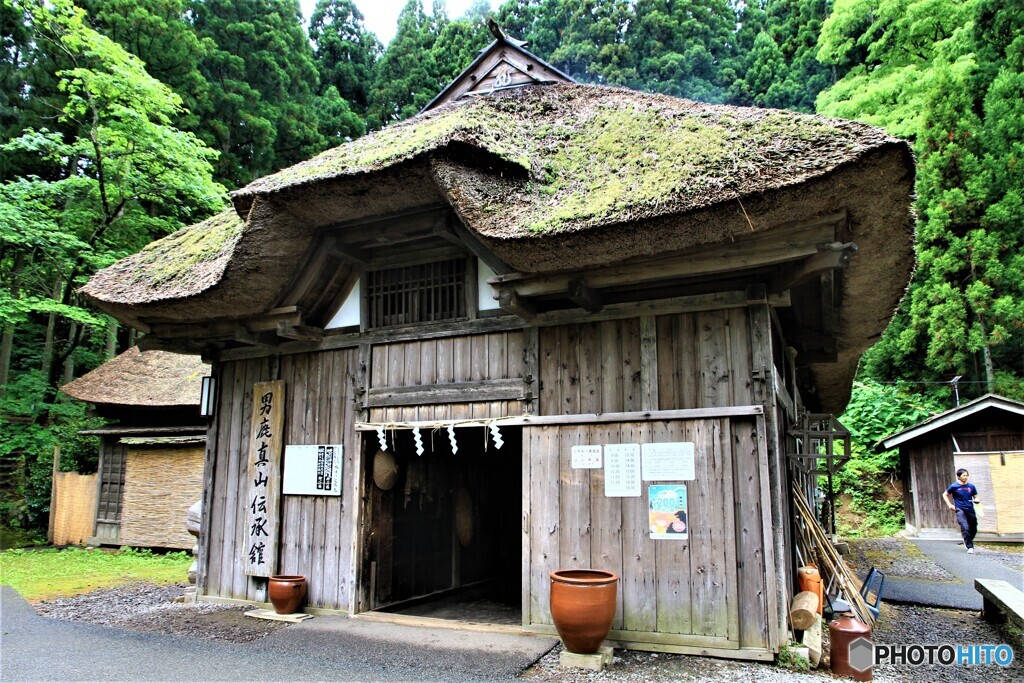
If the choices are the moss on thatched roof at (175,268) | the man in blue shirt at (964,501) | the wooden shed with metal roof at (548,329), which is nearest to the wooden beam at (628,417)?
the wooden shed with metal roof at (548,329)

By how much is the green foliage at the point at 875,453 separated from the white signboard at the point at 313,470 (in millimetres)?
17465

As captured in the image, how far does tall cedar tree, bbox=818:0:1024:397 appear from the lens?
63.5ft

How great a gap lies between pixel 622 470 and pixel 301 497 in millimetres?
4006

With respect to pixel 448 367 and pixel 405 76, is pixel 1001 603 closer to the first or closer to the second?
pixel 448 367

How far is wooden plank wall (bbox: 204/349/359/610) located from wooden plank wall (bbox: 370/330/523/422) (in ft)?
1.57

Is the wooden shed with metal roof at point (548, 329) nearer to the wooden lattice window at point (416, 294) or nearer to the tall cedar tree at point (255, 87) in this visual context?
the wooden lattice window at point (416, 294)

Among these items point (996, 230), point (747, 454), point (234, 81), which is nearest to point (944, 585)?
point (747, 454)

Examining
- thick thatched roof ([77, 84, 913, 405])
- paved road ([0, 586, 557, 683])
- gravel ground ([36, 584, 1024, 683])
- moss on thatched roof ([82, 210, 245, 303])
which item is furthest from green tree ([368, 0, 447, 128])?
paved road ([0, 586, 557, 683])

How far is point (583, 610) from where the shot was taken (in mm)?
5391

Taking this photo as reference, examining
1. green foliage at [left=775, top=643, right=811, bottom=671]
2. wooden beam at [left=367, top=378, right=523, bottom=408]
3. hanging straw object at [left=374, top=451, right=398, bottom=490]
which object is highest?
wooden beam at [left=367, top=378, right=523, bottom=408]

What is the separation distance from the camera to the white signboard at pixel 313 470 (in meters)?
7.68

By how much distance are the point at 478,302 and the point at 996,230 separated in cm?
1976

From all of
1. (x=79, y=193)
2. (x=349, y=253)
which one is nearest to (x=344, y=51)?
(x=79, y=193)

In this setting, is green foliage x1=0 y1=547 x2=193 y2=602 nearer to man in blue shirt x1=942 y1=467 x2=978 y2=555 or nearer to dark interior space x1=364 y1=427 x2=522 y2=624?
dark interior space x1=364 y1=427 x2=522 y2=624
